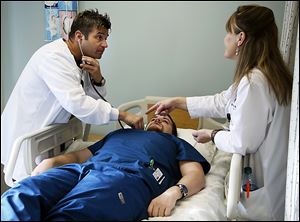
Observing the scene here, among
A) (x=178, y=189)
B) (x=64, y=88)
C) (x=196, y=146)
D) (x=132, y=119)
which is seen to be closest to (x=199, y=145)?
(x=196, y=146)

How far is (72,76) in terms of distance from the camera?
64.0 inches

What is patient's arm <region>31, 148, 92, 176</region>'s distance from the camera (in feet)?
5.11

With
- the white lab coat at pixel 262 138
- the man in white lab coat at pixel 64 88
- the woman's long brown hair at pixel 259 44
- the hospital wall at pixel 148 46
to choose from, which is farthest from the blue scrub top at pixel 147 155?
the woman's long brown hair at pixel 259 44

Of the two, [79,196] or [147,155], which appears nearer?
[79,196]

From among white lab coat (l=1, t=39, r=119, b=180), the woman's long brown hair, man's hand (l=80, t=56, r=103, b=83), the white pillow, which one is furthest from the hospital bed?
the woman's long brown hair

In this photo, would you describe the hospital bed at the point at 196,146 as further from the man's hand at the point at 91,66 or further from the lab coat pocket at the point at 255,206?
the man's hand at the point at 91,66

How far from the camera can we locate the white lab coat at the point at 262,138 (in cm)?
129

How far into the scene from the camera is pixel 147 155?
1.57m

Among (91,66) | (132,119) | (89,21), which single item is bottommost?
(132,119)

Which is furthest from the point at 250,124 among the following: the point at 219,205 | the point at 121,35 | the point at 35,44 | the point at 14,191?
the point at 35,44

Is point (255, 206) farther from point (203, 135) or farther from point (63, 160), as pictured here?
point (63, 160)

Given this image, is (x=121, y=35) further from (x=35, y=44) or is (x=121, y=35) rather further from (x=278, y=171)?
(x=278, y=171)

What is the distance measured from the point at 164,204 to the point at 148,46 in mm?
811

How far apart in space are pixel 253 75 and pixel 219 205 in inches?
22.5
